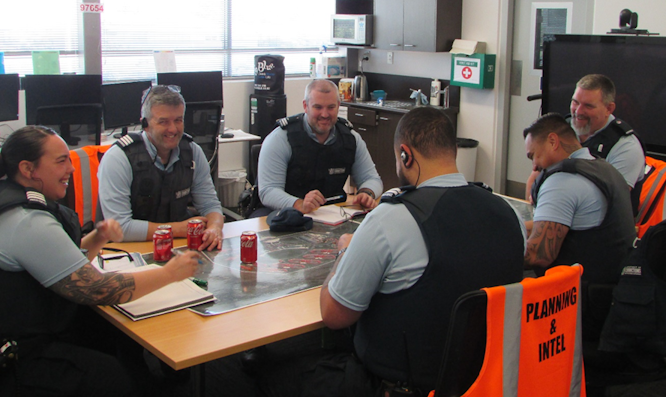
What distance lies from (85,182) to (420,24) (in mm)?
4148

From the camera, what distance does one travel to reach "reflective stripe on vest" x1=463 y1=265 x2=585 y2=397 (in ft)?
5.44

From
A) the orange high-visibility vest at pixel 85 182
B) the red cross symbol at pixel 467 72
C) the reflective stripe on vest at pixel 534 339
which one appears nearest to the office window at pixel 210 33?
the red cross symbol at pixel 467 72

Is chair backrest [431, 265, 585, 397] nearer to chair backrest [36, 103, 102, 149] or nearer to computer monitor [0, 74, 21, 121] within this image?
chair backrest [36, 103, 102, 149]

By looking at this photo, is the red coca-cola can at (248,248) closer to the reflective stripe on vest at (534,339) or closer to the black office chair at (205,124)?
the reflective stripe on vest at (534,339)

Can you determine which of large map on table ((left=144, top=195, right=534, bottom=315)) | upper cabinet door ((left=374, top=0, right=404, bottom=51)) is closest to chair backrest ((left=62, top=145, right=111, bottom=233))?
large map on table ((left=144, top=195, right=534, bottom=315))

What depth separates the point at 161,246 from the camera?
8.31ft

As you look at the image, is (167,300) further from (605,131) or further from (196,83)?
(196,83)

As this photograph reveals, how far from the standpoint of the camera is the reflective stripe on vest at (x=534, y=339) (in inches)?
65.3

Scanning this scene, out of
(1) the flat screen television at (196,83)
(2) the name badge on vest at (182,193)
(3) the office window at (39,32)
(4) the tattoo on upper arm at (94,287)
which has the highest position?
(3) the office window at (39,32)

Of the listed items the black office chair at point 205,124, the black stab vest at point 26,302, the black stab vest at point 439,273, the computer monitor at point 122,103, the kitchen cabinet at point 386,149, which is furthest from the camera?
the kitchen cabinet at point 386,149

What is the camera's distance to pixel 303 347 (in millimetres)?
3463

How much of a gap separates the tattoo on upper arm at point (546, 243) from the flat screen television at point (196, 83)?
3.90 m

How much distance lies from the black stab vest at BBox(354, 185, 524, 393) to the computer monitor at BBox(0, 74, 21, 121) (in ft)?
14.2

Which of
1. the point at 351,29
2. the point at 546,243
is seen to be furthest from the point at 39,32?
the point at 546,243
